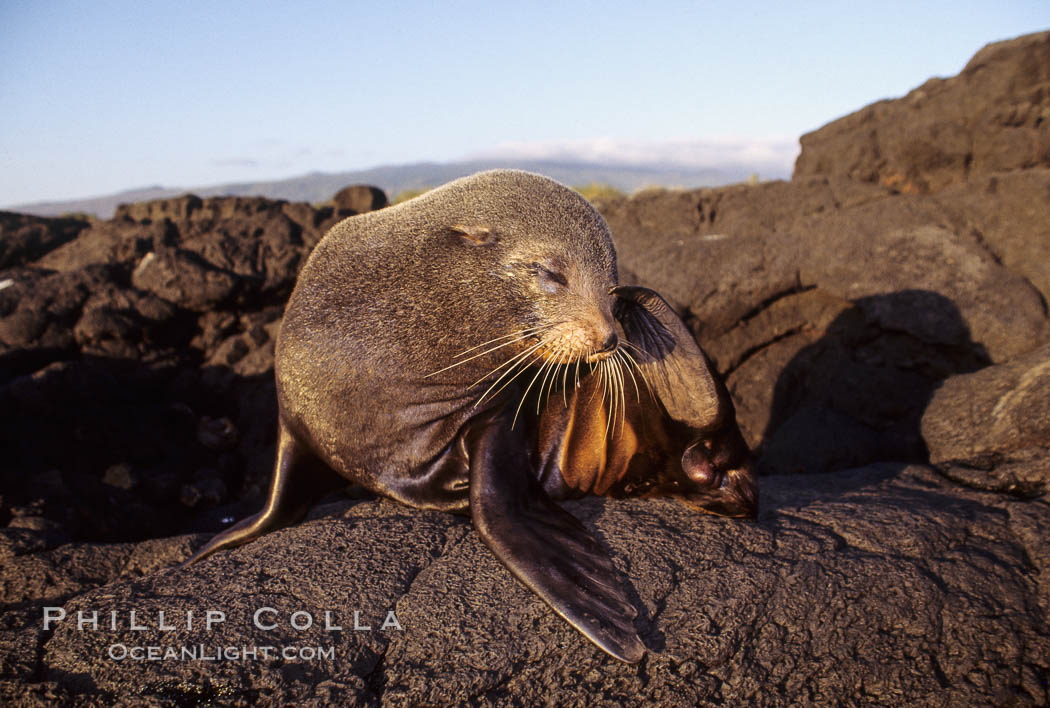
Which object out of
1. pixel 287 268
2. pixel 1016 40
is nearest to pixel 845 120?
pixel 1016 40

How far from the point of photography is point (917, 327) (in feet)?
19.6

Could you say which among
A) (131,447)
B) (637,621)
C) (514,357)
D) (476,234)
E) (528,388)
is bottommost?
(131,447)

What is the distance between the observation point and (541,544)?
257cm

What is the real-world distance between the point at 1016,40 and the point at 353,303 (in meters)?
8.63

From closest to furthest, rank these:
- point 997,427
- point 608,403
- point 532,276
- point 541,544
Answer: point 541,544 < point 532,276 < point 608,403 < point 997,427

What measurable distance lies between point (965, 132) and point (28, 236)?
1042 cm

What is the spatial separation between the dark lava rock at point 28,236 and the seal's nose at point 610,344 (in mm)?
7908

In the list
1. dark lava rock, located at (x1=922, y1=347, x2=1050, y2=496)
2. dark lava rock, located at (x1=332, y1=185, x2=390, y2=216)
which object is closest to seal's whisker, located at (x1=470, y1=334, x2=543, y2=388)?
dark lava rock, located at (x1=922, y1=347, x2=1050, y2=496)

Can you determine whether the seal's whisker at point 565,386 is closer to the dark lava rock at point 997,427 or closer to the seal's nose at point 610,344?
the seal's nose at point 610,344

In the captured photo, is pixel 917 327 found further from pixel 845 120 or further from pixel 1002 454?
pixel 845 120

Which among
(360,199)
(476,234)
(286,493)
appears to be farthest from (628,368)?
(360,199)

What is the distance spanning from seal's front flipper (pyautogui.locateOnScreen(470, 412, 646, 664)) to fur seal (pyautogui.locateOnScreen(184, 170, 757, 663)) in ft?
0.04

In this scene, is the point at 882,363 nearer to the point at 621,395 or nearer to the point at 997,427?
the point at 997,427

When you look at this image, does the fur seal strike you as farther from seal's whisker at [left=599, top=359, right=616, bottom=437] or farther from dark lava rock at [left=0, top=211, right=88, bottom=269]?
dark lava rock at [left=0, top=211, right=88, bottom=269]
